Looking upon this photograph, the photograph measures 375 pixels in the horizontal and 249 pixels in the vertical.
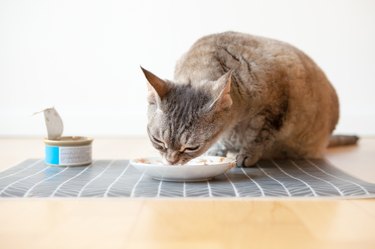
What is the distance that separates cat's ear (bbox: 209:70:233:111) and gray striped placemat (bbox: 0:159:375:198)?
0.31 metres

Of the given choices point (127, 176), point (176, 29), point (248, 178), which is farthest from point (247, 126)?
point (176, 29)

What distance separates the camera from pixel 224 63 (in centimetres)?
239

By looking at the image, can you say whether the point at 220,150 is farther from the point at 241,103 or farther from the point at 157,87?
the point at 157,87

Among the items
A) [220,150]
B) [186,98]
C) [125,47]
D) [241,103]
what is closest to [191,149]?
[186,98]

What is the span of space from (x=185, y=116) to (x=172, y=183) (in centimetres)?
28

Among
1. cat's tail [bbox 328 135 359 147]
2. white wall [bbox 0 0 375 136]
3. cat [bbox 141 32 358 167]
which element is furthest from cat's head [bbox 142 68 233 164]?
white wall [bbox 0 0 375 136]

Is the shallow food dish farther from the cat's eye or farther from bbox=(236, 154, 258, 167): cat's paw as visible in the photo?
bbox=(236, 154, 258, 167): cat's paw

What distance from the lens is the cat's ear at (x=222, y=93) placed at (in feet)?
6.43

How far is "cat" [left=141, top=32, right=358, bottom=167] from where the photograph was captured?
1.98 m

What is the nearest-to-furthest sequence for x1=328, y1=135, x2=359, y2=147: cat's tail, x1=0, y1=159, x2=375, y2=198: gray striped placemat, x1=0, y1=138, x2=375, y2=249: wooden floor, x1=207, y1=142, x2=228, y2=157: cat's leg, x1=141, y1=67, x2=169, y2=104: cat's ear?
x1=0, y1=138, x2=375, y2=249: wooden floor → x1=0, y1=159, x2=375, y2=198: gray striped placemat → x1=141, y1=67, x2=169, y2=104: cat's ear → x1=207, y1=142, x2=228, y2=157: cat's leg → x1=328, y1=135, x2=359, y2=147: cat's tail

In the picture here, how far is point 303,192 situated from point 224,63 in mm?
808

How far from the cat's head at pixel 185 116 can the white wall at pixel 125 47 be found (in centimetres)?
201

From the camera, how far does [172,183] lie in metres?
2.01

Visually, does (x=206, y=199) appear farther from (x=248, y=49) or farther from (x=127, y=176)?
(x=248, y=49)
